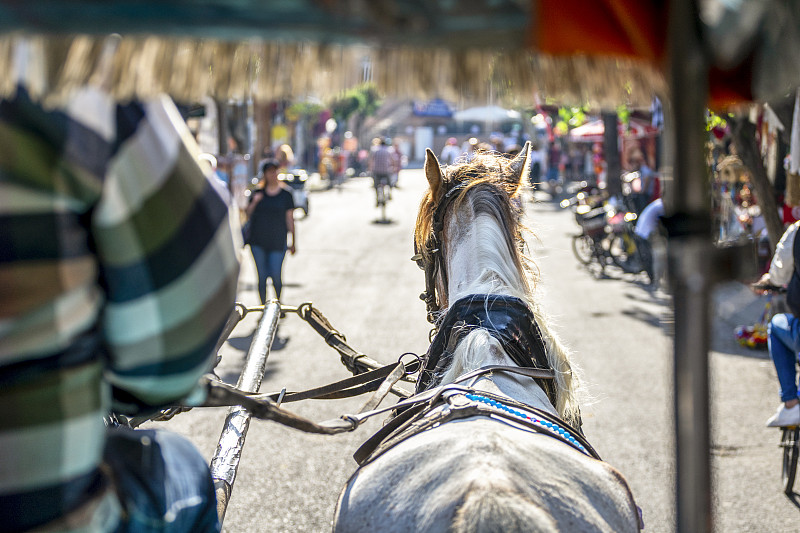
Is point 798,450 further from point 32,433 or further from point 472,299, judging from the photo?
point 32,433

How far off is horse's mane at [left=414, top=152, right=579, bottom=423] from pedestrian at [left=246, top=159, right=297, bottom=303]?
602cm

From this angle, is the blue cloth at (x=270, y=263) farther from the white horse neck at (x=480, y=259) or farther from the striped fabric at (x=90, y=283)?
the striped fabric at (x=90, y=283)

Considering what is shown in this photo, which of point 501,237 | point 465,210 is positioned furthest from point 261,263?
point 501,237

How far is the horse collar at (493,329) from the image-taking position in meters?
2.85

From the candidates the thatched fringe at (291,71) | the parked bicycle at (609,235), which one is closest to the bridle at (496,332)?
the thatched fringe at (291,71)

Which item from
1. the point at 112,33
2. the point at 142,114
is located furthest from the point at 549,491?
the point at 112,33

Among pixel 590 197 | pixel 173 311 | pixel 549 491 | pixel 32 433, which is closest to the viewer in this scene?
pixel 32 433

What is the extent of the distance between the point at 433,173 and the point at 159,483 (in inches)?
84.9

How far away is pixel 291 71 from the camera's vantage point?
1371mm

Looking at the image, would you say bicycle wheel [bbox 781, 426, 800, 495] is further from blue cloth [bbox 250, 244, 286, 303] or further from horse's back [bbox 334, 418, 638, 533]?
blue cloth [bbox 250, 244, 286, 303]

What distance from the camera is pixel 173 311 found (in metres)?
1.46

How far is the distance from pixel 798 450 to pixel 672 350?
443 centimetres

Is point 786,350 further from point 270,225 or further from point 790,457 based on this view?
point 270,225

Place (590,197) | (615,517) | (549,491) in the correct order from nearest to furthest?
(549,491)
(615,517)
(590,197)
